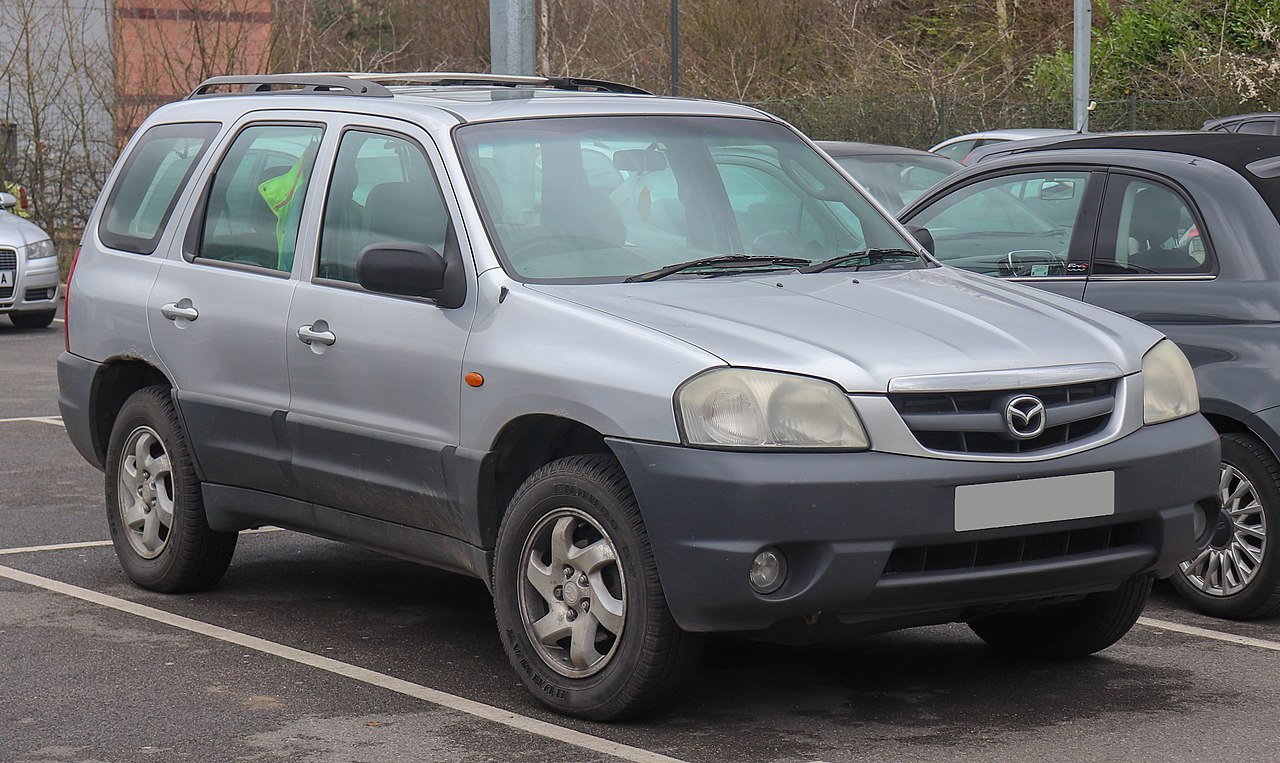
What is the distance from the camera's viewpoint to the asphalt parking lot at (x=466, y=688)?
4926 millimetres

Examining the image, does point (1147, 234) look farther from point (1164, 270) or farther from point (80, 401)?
point (80, 401)

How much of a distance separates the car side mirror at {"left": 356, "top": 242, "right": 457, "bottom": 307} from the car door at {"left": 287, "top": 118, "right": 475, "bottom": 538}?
113mm

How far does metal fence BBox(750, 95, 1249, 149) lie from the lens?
72.7 feet

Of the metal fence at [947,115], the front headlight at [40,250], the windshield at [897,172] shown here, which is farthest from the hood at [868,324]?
the metal fence at [947,115]

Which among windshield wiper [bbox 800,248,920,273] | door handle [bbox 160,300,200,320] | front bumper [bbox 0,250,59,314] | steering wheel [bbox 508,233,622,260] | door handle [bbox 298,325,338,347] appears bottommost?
front bumper [bbox 0,250,59,314]

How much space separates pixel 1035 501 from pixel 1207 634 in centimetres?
176

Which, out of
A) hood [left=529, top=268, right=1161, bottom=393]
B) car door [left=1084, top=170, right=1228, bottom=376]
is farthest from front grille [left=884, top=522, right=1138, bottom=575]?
car door [left=1084, top=170, right=1228, bottom=376]

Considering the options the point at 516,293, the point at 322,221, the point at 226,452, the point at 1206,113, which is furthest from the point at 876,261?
the point at 1206,113

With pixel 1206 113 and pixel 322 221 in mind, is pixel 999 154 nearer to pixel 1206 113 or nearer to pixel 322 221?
pixel 322 221

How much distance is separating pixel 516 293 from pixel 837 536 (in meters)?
1.27

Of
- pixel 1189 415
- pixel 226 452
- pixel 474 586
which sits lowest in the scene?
pixel 474 586

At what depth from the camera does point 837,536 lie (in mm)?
4676

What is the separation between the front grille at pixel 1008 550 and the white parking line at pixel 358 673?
0.79 metres

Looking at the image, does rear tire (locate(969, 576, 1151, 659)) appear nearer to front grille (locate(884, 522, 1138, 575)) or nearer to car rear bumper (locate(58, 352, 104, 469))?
front grille (locate(884, 522, 1138, 575))
